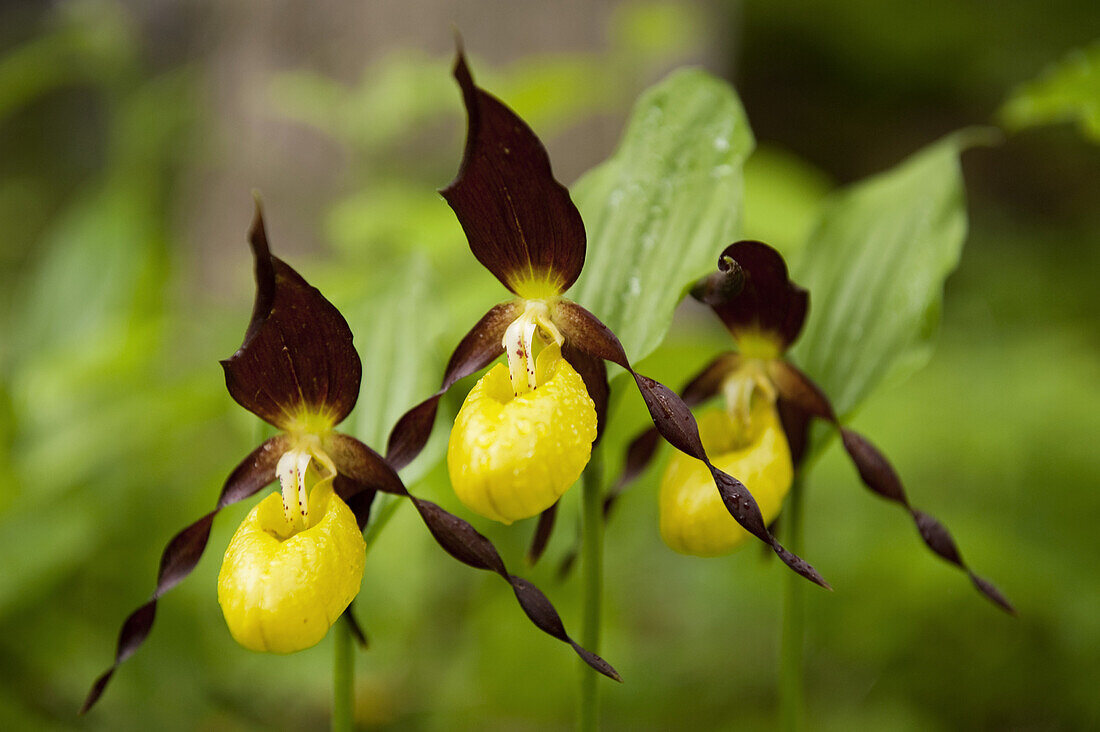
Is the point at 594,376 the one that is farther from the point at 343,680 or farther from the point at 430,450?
the point at 343,680

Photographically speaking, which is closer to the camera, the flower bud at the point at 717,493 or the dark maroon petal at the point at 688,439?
the dark maroon petal at the point at 688,439

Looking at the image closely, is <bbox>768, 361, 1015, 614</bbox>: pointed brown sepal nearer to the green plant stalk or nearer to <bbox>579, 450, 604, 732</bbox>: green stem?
<bbox>579, 450, 604, 732</bbox>: green stem

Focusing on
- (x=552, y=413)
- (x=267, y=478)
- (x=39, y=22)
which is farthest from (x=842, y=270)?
(x=39, y=22)

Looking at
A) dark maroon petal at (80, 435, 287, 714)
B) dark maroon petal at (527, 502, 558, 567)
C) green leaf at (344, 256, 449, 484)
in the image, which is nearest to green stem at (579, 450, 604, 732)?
dark maroon petal at (527, 502, 558, 567)

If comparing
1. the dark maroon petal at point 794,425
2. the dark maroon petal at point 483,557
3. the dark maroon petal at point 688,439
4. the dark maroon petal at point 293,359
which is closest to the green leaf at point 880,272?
the dark maroon petal at point 794,425

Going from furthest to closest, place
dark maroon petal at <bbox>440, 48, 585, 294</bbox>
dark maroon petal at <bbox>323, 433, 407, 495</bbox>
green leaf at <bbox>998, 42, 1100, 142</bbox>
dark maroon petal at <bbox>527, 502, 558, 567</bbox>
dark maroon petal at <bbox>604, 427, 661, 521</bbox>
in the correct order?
green leaf at <bbox>998, 42, 1100, 142</bbox> < dark maroon petal at <bbox>604, 427, 661, 521</bbox> < dark maroon petal at <bbox>527, 502, 558, 567</bbox> < dark maroon petal at <bbox>323, 433, 407, 495</bbox> < dark maroon petal at <bbox>440, 48, 585, 294</bbox>

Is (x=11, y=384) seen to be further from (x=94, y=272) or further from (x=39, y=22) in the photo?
(x=39, y=22)

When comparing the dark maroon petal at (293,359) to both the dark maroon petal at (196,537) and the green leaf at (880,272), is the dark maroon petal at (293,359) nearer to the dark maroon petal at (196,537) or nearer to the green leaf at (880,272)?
the dark maroon petal at (196,537)

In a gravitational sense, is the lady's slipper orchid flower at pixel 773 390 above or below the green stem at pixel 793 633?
above
